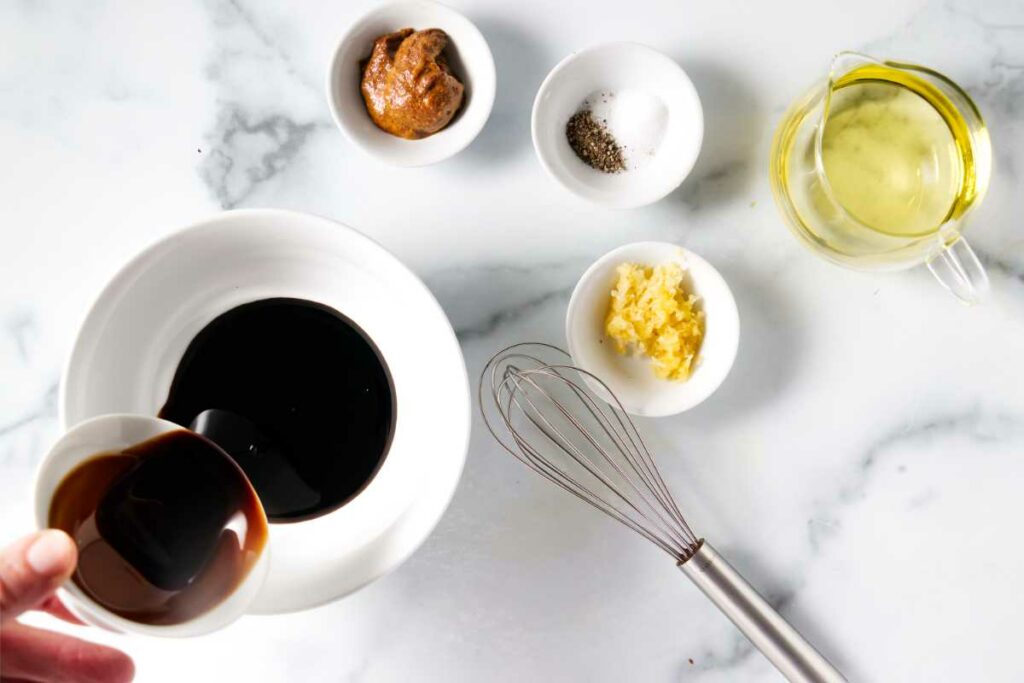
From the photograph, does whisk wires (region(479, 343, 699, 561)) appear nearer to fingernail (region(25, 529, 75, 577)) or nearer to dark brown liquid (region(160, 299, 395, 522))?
dark brown liquid (region(160, 299, 395, 522))

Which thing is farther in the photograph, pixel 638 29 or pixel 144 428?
pixel 638 29

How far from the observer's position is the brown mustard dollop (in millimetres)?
1033

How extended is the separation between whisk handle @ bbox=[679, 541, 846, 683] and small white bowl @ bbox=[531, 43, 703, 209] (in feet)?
1.43

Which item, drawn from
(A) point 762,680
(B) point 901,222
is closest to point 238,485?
(A) point 762,680

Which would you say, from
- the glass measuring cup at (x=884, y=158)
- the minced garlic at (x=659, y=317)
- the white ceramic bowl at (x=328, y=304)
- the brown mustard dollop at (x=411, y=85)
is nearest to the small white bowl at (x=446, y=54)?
the brown mustard dollop at (x=411, y=85)

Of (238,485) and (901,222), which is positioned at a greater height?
(901,222)

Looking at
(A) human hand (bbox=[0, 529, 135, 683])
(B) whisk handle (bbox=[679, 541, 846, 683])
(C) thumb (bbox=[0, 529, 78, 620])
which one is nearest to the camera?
(C) thumb (bbox=[0, 529, 78, 620])

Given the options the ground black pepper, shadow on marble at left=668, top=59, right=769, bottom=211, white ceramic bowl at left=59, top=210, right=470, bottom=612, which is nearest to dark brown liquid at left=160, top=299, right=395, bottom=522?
white ceramic bowl at left=59, top=210, right=470, bottom=612

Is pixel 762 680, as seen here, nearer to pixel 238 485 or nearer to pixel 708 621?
pixel 708 621

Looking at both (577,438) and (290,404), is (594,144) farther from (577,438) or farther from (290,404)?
(290,404)

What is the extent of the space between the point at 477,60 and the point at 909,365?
26.0 inches

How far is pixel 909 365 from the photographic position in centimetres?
113

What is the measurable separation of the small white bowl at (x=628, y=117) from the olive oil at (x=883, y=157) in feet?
0.42

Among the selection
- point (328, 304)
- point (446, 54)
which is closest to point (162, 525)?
point (328, 304)
